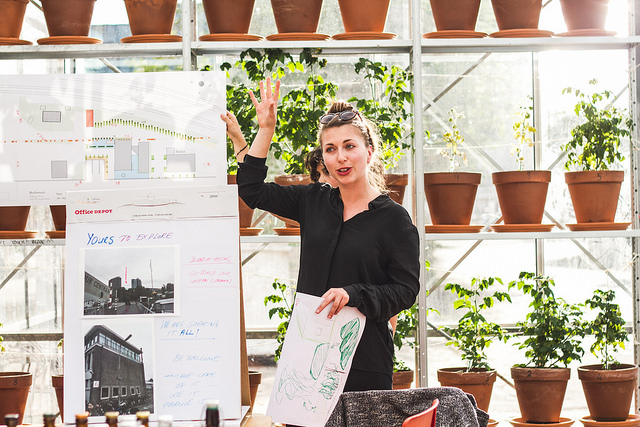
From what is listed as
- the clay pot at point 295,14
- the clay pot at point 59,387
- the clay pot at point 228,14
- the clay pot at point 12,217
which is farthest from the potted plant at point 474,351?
the clay pot at point 12,217

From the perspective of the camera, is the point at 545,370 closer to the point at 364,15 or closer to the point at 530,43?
the point at 530,43

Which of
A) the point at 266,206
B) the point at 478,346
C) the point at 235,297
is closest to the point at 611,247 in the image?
the point at 478,346

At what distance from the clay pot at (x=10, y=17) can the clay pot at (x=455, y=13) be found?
1831 mm

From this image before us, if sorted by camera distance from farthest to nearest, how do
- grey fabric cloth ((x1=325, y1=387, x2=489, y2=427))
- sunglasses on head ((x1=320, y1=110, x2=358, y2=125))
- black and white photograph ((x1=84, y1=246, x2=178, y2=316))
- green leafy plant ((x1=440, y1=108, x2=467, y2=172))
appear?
green leafy plant ((x1=440, y1=108, x2=467, y2=172)), sunglasses on head ((x1=320, y1=110, x2=358, y2=125)), black and white photograph ((x1=84, y1=246, x2=178, y2=316)), grey fabric cloth ((x1=325, y1=387, x2=489, y2=427))

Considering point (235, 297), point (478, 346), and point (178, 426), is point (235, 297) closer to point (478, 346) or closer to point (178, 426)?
point (178, 426)

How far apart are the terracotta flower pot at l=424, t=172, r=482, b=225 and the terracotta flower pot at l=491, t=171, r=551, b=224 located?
0.55 feet

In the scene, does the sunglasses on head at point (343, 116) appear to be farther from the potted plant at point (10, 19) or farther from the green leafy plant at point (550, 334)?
the potted plant at point (10, 19)

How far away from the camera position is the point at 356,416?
1.66 meters

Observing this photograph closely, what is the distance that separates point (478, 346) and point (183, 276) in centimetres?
203

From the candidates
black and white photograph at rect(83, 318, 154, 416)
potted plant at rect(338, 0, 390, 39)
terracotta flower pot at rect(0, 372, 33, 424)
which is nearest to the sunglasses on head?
black and white photograph at rect(83, 318, 154, 416)

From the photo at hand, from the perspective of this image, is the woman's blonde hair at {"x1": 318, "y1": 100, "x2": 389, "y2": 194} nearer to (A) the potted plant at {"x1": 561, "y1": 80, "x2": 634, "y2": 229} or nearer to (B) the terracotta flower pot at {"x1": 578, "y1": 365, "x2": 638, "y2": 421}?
(A) the potted plant at {"x1": 561, "y1": 80, "x2": 634, "y2": 229}

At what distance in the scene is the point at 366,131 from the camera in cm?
230

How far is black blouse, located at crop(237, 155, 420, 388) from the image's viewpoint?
2.16 meters

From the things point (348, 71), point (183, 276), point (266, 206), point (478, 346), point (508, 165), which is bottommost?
point (478, 346)
